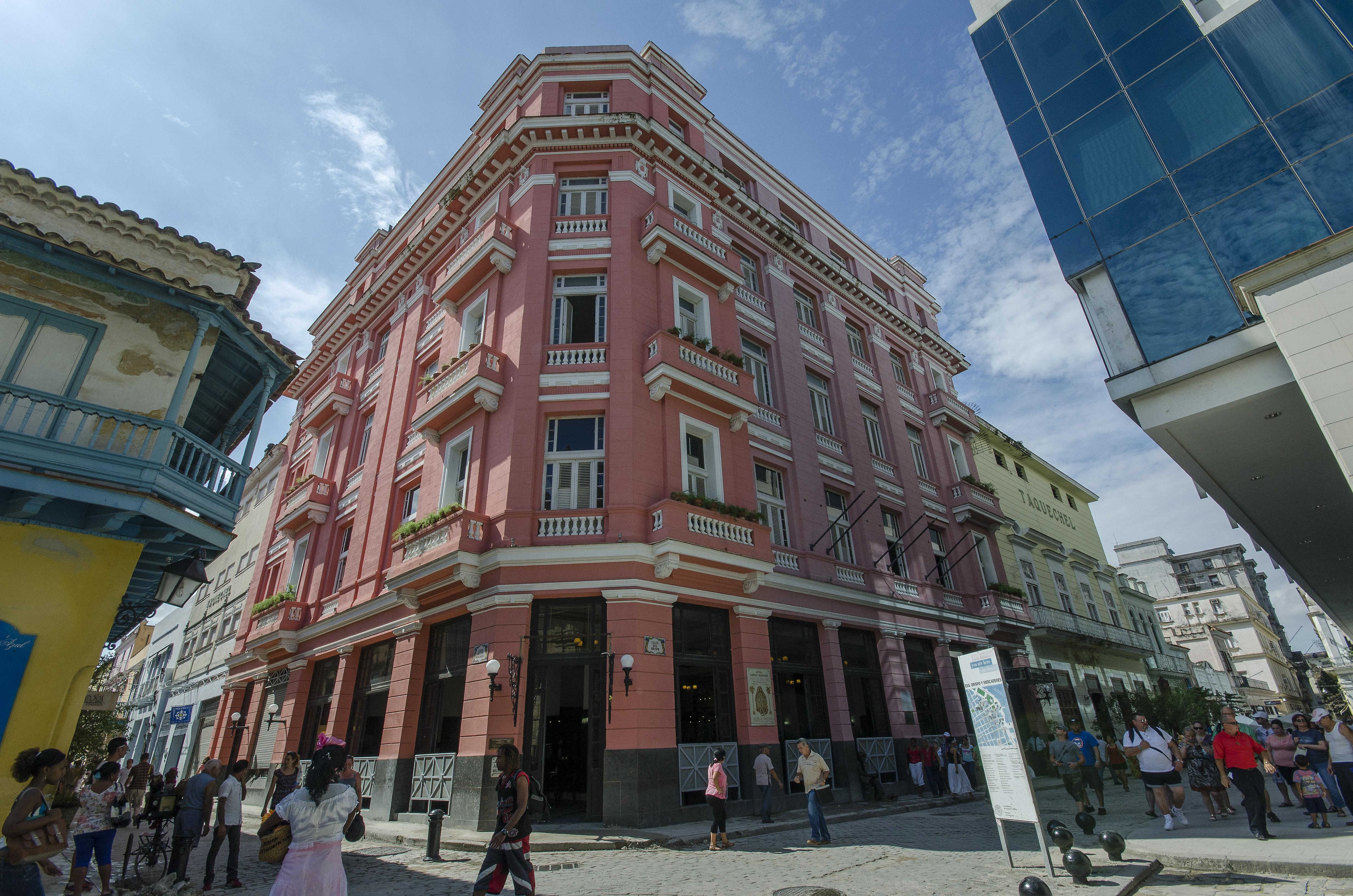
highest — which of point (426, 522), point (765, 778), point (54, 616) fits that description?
point (426, 522)

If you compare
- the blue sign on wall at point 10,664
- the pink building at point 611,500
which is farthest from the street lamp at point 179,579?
the pink building at point 611,500

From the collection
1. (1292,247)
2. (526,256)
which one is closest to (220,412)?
(526,256)

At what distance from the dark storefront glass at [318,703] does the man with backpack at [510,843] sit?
14.8m

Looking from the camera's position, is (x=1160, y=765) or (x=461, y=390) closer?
(x=1160, y=765)

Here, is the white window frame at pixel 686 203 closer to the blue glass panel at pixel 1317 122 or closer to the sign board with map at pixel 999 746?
the blue glass panel at pixel 1317 122

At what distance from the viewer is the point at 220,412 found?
44.2 feet

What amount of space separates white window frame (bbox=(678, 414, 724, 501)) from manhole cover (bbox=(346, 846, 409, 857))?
929cm

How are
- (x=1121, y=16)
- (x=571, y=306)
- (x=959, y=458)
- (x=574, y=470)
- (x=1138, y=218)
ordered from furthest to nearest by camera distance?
(x=959, y=458) < (x=571, y=306) < (x=574, y=470) < (x=1121, y=16) < (x=1138, y=218)

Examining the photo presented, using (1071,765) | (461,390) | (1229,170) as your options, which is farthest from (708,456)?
(1229,170)

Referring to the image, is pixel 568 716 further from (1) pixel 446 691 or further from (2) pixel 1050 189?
(2) pixel 1050 189

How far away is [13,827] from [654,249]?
16065 mm

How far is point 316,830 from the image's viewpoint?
15.2 feet

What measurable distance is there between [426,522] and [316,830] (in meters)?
11.5

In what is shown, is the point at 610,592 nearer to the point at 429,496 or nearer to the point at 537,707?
the point at 537,707
